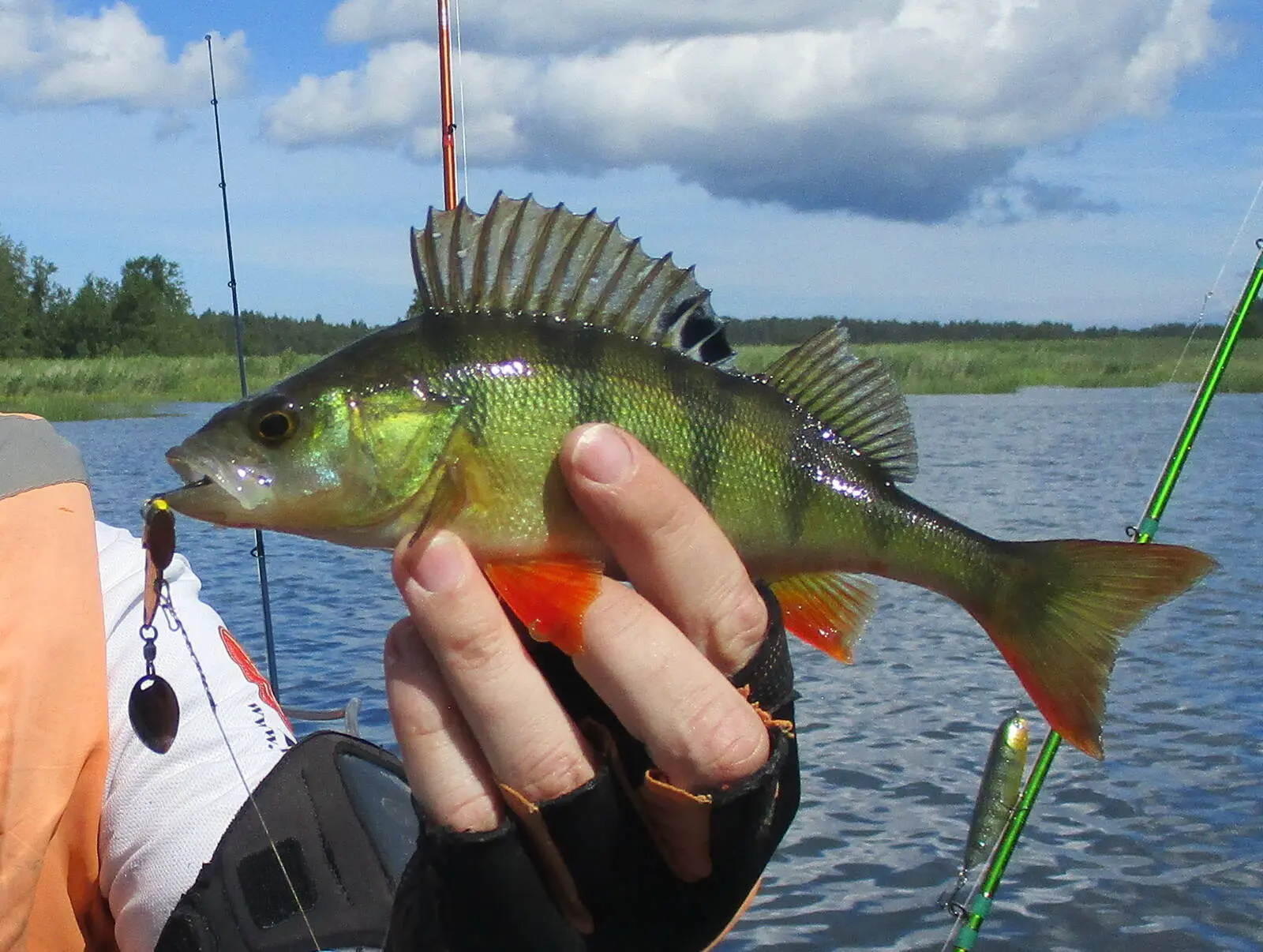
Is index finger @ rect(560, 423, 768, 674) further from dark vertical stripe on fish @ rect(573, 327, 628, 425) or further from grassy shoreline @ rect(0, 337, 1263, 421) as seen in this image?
grassy shoreline @ rect(0, 337, 1263, 421)

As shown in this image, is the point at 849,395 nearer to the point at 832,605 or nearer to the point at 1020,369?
the point at 832,605

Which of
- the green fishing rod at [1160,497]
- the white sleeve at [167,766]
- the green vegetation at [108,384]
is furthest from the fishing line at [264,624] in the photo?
the green vegetation at [108,384]

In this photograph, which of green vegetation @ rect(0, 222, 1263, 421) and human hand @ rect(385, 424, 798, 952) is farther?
green vegetation @ rect(0, 222, 1263, 421)

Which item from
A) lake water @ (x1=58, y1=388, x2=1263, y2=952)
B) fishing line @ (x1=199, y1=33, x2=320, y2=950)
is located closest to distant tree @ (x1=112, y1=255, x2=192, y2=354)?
lake water @ (x1=58, y1=388, x2=1263, y2=952)

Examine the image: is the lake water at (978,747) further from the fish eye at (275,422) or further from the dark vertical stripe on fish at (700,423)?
the dark vertical stripe on fish at (700,423)

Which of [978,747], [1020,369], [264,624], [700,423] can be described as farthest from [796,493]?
[1020,369]

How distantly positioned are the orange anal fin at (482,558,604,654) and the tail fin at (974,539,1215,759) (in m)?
0.69

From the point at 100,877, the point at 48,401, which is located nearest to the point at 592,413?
the point at 100,877

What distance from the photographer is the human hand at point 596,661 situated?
1606 millimetres

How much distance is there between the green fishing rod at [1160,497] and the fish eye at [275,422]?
321cm

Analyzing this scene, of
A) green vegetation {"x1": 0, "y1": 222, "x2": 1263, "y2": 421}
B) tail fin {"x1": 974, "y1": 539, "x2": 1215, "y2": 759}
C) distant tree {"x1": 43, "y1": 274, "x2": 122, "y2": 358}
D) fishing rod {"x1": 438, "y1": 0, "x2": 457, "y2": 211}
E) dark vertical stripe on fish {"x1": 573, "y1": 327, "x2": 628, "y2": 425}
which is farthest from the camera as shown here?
distant tree {"x1": 43, "y1": 274, "x2": 122, "y2": 358}

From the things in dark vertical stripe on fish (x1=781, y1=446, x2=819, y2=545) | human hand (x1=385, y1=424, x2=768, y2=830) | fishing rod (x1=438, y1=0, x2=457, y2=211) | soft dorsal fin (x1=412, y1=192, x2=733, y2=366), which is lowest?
human hand (x1=385, y1=424, x2=768, y2=830)

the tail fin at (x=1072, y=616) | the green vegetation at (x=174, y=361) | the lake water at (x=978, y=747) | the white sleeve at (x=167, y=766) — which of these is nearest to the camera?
the tail fin at (x=1072, y=616)

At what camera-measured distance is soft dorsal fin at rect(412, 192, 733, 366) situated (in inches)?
67.7
